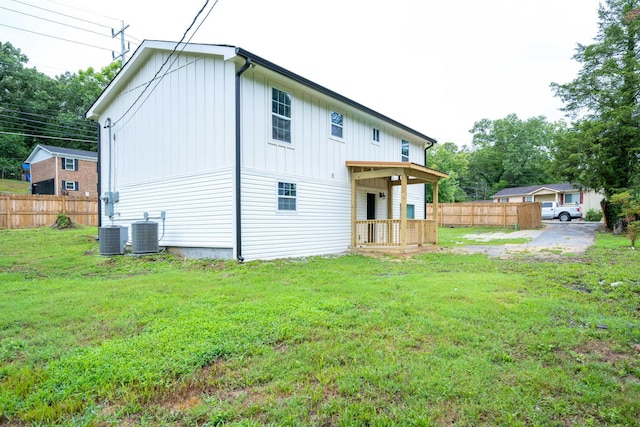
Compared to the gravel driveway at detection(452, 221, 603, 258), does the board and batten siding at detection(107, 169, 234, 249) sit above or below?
above

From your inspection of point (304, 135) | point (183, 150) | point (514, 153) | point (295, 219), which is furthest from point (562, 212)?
point (183, 150)

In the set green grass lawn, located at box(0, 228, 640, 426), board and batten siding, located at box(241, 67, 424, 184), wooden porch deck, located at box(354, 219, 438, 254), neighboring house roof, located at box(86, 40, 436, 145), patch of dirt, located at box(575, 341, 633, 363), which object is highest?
neighboring house roof, located at box(86, 40, 436, 145)

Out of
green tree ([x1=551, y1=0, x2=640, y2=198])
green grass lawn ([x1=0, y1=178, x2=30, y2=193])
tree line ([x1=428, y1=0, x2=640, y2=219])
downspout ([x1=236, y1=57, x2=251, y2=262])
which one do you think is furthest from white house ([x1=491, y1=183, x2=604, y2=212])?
green grass lawn ([x1=0, y1=178, x2=30, y2=193])

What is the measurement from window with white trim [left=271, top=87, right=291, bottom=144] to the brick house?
2210cm

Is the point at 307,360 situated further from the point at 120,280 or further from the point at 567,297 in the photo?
the point at 120,280

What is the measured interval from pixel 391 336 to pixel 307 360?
0.96 m

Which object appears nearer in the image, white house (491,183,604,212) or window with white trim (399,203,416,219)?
window with white trim (399,203,416,219)

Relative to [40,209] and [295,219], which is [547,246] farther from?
[40,209]

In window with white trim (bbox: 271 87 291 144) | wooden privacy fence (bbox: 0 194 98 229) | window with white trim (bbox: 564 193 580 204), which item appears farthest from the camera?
window with white trim (bbox: 564 193 580 204)

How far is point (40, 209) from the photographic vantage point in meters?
17.8

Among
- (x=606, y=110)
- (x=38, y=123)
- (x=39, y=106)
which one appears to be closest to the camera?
(x=606, y=110)

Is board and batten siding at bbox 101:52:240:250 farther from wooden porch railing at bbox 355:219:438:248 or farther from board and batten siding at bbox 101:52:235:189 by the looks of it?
wooden porch railing at bbox 355:219:438:248

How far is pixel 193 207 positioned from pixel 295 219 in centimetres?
282

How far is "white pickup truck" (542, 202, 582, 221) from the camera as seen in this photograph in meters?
27.2
